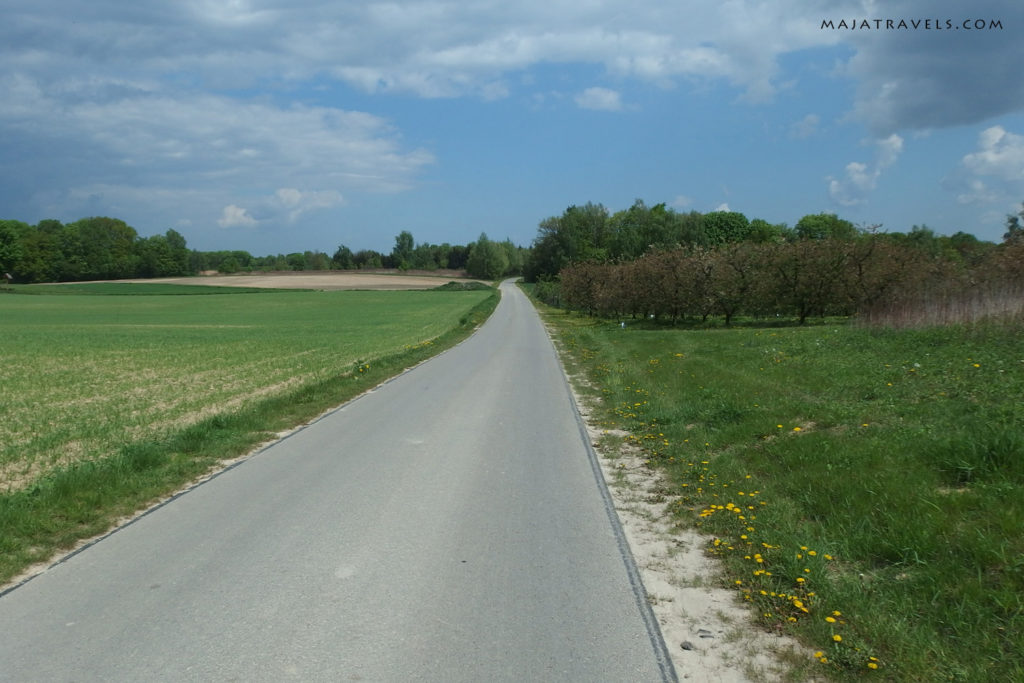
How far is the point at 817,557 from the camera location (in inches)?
212

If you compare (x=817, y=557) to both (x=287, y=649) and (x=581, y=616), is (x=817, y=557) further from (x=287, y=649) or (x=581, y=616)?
(x=287, y=649)

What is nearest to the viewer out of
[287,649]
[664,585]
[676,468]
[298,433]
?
[287,649]

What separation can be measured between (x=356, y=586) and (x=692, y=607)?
2400mm

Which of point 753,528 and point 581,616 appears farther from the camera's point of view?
point 753,528

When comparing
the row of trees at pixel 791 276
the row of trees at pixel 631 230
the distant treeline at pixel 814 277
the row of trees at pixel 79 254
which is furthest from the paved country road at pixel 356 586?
the row of trees at pixel 79 254

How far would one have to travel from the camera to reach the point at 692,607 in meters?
4.85

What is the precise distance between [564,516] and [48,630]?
13.8 feet

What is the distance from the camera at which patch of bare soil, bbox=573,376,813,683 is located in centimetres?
406

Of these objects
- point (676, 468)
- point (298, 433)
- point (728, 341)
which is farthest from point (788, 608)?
point (728, 341)

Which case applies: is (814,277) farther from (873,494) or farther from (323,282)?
(323,282)

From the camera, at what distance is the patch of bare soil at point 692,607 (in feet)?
Result: 13.3

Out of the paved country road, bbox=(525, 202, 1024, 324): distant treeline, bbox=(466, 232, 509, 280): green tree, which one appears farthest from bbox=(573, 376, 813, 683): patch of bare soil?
bbox=(466, 232, 509, 280): green tree

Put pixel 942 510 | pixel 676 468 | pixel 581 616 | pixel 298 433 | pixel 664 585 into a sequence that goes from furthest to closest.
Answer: pixel 298 433 → pixel 676 468 → pixel 942 510 → pixel 664 585 → pixel 581 616

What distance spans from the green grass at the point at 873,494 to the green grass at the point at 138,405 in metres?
5.85
